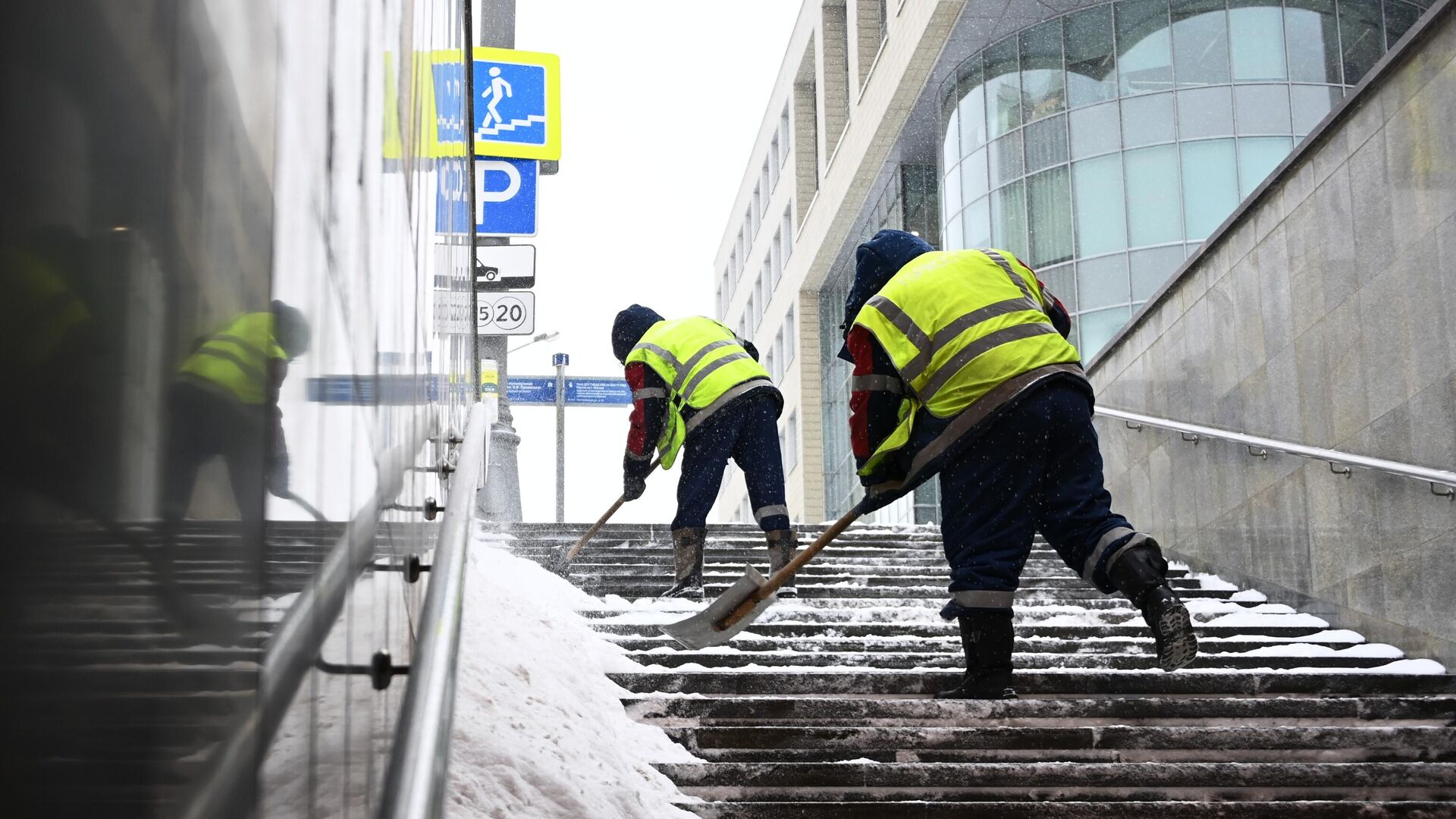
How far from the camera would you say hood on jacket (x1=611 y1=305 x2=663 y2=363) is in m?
8.14

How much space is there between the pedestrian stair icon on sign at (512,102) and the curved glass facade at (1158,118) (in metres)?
8.01

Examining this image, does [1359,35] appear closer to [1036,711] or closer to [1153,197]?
[1153,197]


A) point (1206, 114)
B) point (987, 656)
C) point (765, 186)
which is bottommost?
point (987, 656)

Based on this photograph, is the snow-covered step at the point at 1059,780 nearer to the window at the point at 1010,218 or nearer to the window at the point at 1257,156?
the window at the point at 1257,156

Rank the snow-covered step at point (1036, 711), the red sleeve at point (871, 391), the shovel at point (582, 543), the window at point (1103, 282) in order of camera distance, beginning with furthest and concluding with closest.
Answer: the window at point (1103, 282), the shovel at point (582, 543), the red sleeve at point (871, 391), the snow-covered step at point (1036, 711)

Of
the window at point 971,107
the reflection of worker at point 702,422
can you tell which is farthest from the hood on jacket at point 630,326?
the window at point 971,107

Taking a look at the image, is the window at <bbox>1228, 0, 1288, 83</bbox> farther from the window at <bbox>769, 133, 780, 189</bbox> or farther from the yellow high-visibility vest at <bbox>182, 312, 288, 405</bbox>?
the window at <bbox>769, 133, 780, 189</bbox>

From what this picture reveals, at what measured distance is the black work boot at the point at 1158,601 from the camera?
14.8 ft

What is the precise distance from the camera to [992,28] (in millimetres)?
18734

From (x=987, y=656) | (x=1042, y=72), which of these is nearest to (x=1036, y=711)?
(x=987, y=656)

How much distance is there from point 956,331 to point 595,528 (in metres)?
4.10

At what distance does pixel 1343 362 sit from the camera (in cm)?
658

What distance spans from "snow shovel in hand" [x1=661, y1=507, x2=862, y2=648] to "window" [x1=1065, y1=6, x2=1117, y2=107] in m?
13.5

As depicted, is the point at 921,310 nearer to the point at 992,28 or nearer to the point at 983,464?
the point at 983,464
